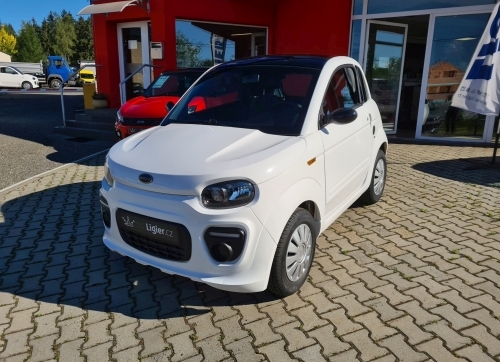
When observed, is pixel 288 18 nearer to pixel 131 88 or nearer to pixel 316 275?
pixel 131 88

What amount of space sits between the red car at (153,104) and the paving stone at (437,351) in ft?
17.3

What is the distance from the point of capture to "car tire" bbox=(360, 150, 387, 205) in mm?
4830

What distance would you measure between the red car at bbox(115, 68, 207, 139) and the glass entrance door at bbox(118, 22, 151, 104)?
3.55 m

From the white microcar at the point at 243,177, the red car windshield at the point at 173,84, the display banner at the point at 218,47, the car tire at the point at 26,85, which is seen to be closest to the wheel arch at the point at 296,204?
the white microcar at the point at 243,177

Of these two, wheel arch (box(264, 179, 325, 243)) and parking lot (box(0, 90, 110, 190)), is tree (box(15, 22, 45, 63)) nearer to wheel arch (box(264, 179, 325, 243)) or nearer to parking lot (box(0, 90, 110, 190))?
parking lot (box(0, 90, 110, 190))

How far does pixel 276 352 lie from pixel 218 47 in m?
10.0

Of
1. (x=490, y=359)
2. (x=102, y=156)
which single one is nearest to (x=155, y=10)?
(x=102, y=156)

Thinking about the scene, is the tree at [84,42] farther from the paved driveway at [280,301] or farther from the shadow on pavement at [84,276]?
the paved driveway at [280,301]

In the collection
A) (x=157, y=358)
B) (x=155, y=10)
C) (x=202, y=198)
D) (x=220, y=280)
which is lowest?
(x=157, y=358)

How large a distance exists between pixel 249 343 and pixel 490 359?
1.50m

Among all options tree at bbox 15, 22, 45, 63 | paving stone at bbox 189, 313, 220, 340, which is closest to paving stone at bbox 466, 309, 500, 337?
paving stone at bbox 189, 313, 220, 340

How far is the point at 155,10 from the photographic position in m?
9.70

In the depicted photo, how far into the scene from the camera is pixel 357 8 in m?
9.56

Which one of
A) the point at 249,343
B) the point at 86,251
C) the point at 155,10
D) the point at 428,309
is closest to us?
the point at 249,343
